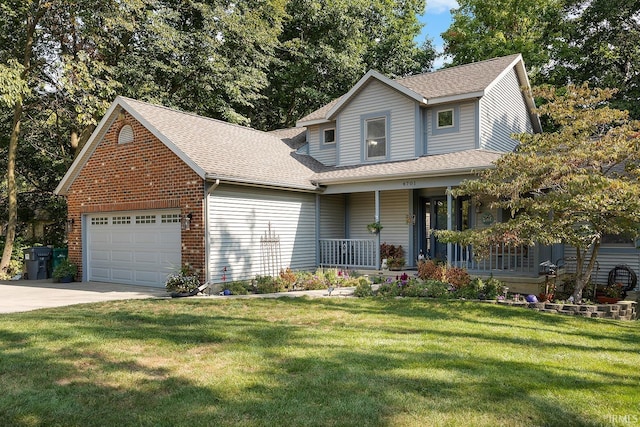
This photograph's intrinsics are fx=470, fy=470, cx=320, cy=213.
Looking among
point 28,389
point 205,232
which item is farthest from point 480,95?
point 28,389

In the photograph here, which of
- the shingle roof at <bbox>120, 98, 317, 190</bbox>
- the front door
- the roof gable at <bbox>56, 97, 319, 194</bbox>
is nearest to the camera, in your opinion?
the roof gable at <bbox>56, 97, 319, 194</bbox>

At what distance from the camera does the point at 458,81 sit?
1545 centimetres

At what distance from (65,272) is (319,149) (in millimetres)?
9445

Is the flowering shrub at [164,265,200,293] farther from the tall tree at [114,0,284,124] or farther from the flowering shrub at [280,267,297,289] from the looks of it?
the tall tree at [114,0,284,124]

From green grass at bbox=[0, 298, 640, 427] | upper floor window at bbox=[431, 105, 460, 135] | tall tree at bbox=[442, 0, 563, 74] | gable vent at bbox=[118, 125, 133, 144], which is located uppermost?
tall tree at bbox=[442, 0, 563, 74]

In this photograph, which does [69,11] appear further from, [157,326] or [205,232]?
[157,326]

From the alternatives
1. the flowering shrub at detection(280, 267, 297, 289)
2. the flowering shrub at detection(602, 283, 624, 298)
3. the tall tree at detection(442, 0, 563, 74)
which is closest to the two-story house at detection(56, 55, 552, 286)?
the flowering shrub at detection(280, 267, 297, 289)

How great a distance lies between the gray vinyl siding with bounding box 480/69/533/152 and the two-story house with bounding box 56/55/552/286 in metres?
0.07

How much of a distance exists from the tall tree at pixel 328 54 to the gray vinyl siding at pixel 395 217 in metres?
11.1

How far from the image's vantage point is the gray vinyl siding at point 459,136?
14336mm

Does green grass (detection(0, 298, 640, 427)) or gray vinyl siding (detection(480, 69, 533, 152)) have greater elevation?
gray vinyl siding (detection(480, 69, 533, 152))

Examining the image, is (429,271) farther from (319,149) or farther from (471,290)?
(319,149)

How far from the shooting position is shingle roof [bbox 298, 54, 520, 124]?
14492mm

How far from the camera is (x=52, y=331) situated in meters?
6.89
